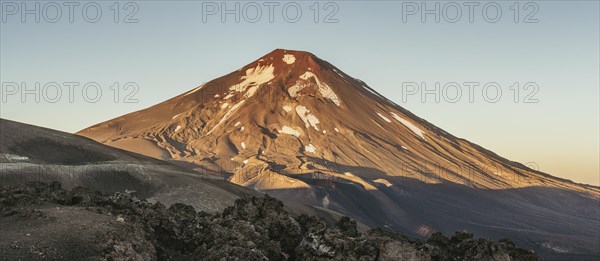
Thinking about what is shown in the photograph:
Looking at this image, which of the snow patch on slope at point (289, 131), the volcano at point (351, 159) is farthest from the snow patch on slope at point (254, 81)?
the snow patch on slope at point (289, 131)

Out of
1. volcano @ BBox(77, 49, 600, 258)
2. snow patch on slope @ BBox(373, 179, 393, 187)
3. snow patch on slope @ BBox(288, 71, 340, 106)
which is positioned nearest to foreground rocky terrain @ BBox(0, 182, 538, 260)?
volcano @ BBox(77, 49, 600, 258)

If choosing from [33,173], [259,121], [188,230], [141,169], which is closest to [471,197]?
[259,121]

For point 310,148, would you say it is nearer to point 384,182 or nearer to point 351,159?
point 351,159

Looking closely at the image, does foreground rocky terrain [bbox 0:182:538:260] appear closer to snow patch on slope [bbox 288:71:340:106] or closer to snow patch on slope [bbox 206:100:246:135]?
snow patch on slope [bbox 206:100:246:135]

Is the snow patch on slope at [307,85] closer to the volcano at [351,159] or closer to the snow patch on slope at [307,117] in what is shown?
the volcano at [351,159]

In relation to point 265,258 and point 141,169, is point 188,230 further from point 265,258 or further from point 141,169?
point 141,169

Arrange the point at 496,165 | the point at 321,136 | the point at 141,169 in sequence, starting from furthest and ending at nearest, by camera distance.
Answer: the point at 496,165 → the point at 321,136 → the point at 141,169
